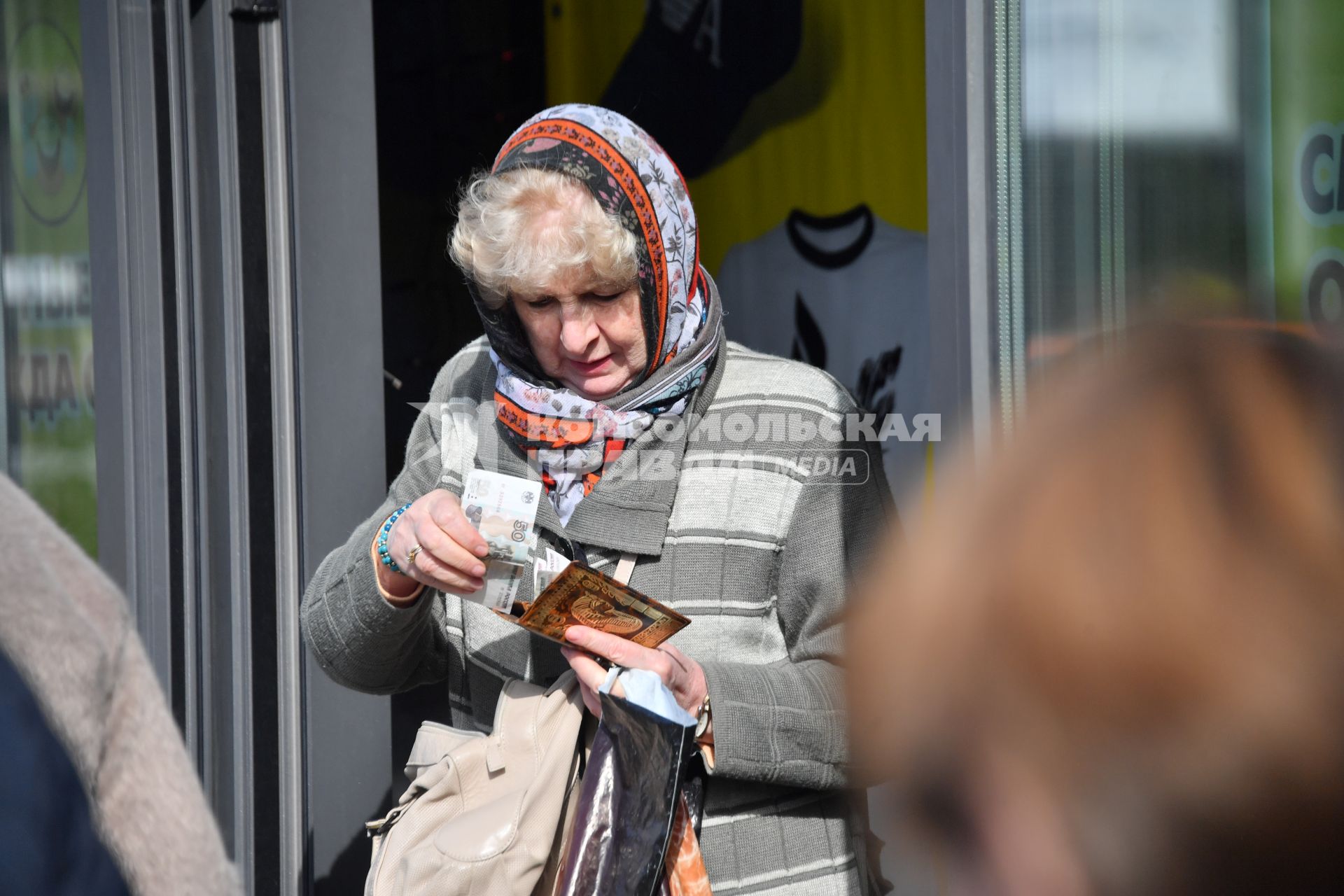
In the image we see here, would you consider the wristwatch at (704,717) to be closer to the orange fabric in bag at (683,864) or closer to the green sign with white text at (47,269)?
the orange fabric in bag at (683,864)

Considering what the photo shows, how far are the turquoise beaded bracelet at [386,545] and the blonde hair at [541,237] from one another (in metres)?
0.42

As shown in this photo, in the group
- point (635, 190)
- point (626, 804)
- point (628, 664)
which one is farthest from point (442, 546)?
point (635, 190)

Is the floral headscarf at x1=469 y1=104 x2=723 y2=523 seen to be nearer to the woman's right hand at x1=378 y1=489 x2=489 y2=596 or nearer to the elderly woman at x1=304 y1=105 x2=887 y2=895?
the elderly woman at x1=304 y1=105 x2=887 y2=895

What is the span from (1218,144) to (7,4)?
3.29 m

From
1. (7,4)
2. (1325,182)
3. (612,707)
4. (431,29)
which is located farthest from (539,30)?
(1325,182)

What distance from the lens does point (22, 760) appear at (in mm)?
780

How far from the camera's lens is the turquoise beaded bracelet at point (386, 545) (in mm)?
1884

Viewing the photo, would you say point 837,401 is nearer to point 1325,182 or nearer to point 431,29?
point 1325,182

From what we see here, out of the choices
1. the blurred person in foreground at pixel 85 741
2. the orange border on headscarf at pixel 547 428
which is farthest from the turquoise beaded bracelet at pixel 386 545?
the blurred person in foreground at pixel 85 741

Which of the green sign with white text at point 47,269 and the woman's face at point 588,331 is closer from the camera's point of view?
the woman's face at point 588,331

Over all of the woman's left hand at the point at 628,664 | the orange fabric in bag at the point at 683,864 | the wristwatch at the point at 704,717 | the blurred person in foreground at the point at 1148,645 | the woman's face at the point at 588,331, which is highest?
the woman's face at the point at 588,331

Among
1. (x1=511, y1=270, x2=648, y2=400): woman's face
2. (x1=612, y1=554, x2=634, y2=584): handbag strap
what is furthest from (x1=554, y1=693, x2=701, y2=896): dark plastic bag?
(x1=511, y1=270, x2=648, y2=400): woman's face

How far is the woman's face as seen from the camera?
6.55ft

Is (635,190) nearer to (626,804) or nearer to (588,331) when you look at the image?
(588,331)
